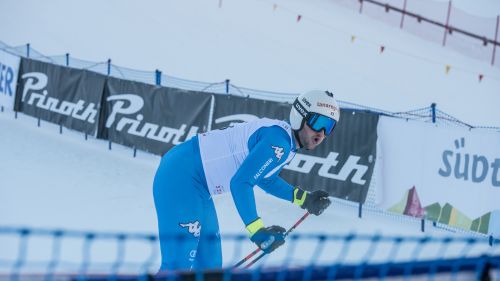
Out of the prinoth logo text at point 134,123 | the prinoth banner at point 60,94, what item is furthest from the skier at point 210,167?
the prinoth banner at point 60,94

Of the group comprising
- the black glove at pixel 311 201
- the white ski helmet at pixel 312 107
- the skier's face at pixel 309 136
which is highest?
the white ski helmet at pixel 312 107

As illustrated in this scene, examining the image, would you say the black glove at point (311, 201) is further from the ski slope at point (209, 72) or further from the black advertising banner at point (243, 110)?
the black advertising banner at point (243, 110)

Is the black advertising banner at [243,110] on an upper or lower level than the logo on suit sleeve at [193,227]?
upper

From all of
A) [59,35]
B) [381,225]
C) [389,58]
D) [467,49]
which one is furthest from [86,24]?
[381,225]

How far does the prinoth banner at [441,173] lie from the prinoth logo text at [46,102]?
6.62 metres

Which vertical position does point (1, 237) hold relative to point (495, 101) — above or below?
below

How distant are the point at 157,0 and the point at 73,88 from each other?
15628 mm

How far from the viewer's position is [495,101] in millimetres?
15531

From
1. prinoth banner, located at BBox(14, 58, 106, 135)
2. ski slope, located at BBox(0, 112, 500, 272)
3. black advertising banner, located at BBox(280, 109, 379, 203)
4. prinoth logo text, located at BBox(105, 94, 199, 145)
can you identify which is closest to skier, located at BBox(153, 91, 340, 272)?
ski slope, located at BBox(0, 112, 500, 272)

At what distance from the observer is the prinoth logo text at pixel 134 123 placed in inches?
404

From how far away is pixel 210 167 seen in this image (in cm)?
378

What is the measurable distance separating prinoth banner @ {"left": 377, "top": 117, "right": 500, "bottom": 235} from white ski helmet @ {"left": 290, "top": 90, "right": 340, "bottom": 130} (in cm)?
394

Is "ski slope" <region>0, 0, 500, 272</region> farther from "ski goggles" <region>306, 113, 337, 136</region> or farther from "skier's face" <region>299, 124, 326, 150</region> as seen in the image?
"ski goggles" <region>306, 113, 337, 136</region>

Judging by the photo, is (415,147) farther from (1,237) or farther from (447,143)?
(1,237)
